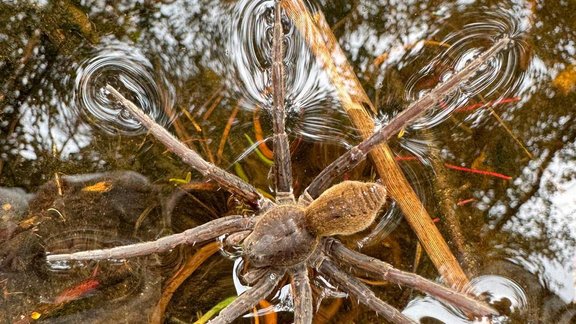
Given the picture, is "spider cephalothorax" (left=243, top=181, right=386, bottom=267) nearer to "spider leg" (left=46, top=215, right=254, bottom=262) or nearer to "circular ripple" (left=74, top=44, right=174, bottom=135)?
"spider leg" (left=46, top=215, right=254, bottom=262)

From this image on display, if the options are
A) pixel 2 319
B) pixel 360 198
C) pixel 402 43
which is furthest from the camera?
pixel 402 43

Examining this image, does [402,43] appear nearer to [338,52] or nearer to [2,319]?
[338,52]

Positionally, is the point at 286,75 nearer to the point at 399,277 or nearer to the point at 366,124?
the point at 366,124

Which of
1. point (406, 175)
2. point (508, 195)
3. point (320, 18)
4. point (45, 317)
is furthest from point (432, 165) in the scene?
point (45, 317)

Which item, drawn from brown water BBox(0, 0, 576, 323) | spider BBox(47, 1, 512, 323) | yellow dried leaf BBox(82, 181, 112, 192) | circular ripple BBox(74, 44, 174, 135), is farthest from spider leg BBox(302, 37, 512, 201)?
yellow dried leaf BBox(82, 181, 112, 192)

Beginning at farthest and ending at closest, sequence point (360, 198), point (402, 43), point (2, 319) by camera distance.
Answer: point (402, 43), point (2, 319), point (360, 198)

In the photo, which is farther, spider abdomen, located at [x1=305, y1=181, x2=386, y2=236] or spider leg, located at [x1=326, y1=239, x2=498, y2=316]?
spider leg, located at [x1=326, y1=239, x2=498, y2=316]

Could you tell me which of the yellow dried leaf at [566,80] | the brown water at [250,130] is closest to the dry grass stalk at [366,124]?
the brown water at [250,130]

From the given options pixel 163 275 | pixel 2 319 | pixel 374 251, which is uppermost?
pixel 374 251
